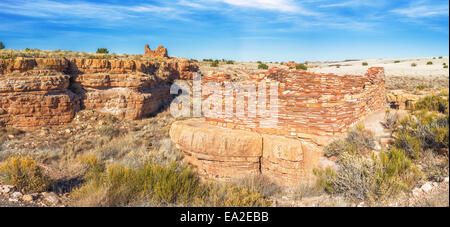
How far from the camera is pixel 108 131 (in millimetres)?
11867

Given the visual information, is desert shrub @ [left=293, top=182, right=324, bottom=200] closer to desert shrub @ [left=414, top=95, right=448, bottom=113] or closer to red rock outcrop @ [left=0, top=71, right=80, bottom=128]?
desert shrub @ [left=414, top=95, right=448, bottom=113]

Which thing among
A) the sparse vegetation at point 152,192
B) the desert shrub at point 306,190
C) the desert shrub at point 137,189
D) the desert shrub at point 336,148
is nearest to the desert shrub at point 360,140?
the desert shrub at point 336,148

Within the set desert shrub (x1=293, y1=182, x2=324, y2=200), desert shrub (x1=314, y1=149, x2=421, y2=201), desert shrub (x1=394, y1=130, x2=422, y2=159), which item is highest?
desert shrub (x1=394, y1=130, x2=422, y2=159)

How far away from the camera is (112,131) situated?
11930 millimetres

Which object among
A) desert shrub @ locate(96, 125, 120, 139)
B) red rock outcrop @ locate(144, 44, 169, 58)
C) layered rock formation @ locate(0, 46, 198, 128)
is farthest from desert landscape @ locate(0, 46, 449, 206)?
red rock outcrop @ locate(144, 44, 169, 58)

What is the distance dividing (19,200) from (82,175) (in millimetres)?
1995

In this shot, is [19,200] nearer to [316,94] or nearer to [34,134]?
[316,94]

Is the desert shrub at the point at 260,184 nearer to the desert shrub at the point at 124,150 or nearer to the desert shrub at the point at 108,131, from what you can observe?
the desert shrub at the point at 124,150

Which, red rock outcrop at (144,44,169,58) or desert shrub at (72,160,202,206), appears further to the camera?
red rock outcrop at (144,44,169,58)

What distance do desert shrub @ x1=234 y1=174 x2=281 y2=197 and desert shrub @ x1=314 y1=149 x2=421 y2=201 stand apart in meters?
1.11

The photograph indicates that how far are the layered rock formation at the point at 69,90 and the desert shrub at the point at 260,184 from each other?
431 inches

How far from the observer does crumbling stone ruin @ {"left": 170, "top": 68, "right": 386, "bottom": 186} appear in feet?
15.8

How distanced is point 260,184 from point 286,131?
1.29m

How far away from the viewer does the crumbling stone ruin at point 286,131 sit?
4.80 meters
